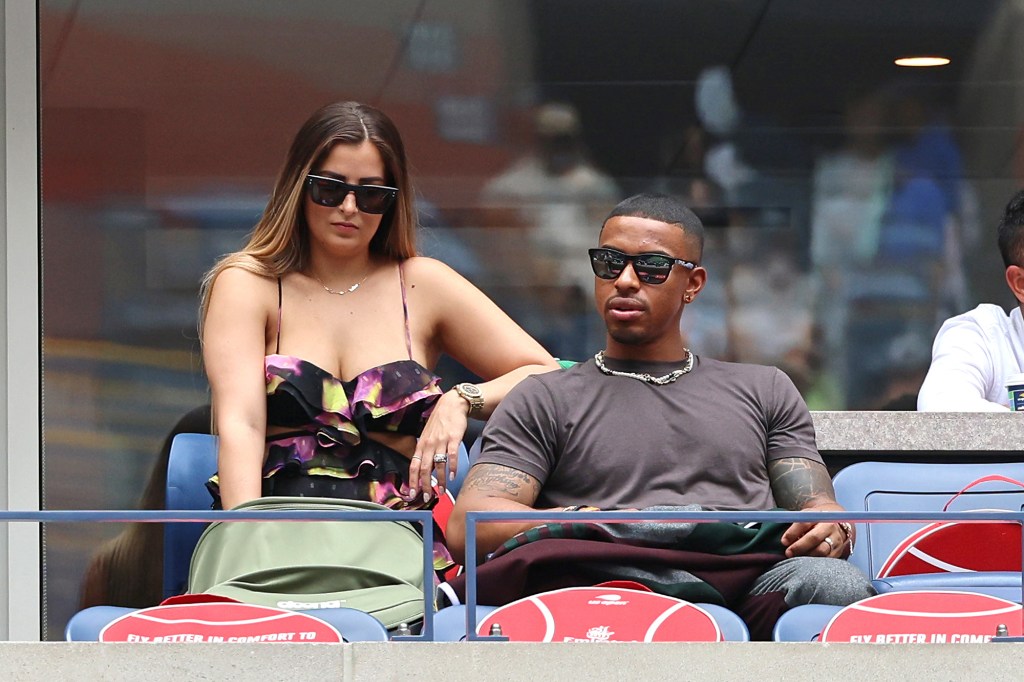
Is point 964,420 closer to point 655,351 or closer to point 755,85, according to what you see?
point 655,351

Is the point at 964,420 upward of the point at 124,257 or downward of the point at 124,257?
→ downward

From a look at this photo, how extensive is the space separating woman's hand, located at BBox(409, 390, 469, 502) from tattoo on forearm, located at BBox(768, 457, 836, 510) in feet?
2.16

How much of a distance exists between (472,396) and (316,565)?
3.23 ft

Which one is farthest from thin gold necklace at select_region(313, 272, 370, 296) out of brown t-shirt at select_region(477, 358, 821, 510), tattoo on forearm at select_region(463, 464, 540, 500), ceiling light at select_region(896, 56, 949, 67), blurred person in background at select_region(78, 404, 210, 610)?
ceiling light at select_region(896, 56, 949, 67)

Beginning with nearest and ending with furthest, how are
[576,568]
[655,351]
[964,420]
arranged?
[576,568], [655,351], [964,420]

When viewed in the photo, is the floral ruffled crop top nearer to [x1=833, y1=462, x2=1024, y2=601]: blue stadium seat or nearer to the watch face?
the watch face

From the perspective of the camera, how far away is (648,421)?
354 cm

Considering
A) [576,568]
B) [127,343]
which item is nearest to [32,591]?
[127,343]

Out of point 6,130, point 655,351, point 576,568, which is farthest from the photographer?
point 6,130

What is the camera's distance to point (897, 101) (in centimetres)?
A: 624

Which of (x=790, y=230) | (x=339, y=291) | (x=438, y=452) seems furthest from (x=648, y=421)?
(x=790, y=230)

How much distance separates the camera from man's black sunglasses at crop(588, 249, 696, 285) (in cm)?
363

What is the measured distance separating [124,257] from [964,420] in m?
3.25

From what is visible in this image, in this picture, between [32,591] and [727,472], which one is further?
[32,591]
